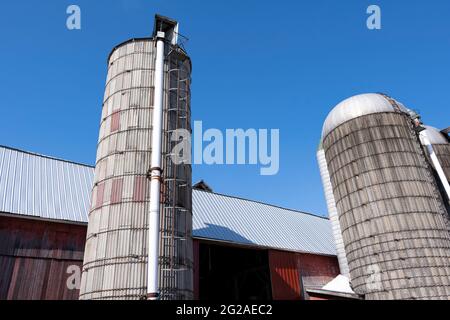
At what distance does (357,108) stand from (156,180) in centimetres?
1682

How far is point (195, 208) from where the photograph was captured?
95.0ft

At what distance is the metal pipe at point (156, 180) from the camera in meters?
12.7

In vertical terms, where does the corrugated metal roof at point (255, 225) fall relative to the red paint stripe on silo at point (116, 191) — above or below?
above

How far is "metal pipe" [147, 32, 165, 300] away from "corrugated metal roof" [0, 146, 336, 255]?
8.96m

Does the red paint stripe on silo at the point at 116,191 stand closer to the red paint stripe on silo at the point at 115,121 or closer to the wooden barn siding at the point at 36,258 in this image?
the red paint stripe on silo at the point at 115,121

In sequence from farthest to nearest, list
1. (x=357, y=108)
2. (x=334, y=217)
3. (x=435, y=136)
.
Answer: (x=334, y=217)
(x=435, y=136)
(x=357, y=108)

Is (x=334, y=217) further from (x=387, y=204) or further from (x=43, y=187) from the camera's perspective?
(x=43, y=187)

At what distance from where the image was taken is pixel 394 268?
2009cm

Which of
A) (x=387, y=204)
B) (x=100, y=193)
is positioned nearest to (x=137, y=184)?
(x=100, y=193)

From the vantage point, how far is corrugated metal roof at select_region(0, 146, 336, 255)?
20.5 metres

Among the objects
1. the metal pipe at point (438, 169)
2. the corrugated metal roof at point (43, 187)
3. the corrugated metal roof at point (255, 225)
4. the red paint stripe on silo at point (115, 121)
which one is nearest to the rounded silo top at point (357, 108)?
the metal pipe at point (438, 169)

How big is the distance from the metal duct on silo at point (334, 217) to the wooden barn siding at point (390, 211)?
708 centimetres

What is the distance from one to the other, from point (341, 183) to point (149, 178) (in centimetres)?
1513
